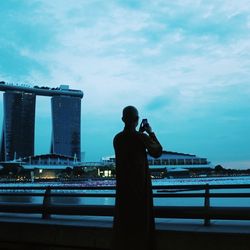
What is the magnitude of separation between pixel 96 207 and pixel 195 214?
1.69m

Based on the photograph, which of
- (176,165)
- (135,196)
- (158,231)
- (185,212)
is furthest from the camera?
(176,165)

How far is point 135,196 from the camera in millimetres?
4441

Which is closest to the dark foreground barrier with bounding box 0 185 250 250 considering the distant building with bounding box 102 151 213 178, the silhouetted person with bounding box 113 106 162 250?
the silhouetted person with bounding box 113 106 162 250

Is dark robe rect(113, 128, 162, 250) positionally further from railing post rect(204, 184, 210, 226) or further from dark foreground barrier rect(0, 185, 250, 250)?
railing post rect(204, 184, 210, 226)

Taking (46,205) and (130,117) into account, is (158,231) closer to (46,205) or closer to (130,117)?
(130,117)

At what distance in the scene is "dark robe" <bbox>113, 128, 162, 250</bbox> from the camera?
4395 millimetres

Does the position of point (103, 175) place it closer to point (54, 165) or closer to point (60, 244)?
point (54, 165)

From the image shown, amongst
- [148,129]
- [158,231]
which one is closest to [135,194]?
[148,129]

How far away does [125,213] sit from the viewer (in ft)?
14.7

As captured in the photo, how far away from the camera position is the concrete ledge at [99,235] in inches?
216

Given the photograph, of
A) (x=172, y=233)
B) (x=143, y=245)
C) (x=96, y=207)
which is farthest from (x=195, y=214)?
(x=143, y=245)

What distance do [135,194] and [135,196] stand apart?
20 mm

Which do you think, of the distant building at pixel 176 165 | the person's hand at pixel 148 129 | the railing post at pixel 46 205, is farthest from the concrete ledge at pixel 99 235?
the distant building at pixel 176 165

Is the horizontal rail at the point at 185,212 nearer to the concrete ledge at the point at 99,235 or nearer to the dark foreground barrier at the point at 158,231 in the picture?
the dark foreground barrier at the point at 158,231
